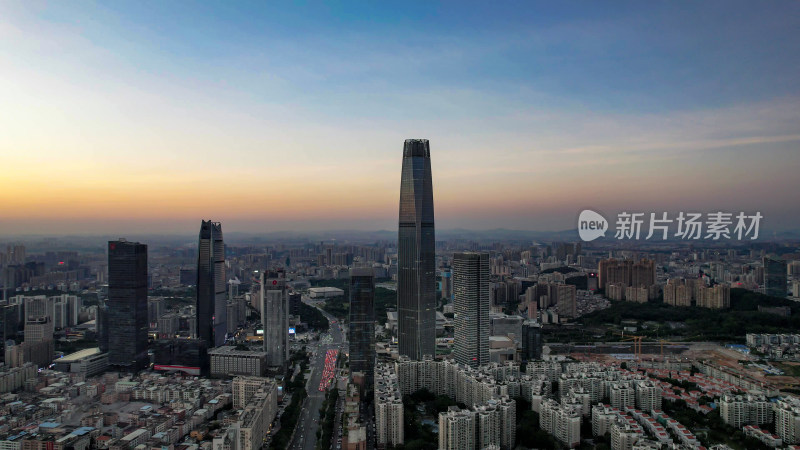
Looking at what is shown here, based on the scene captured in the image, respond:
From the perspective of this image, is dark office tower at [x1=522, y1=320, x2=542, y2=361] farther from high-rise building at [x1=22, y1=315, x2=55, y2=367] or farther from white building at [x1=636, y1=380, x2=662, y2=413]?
high-rise building at [x1=22, y1=315, x2=55, y2=367]

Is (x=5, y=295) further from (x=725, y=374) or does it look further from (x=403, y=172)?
(x=725, y=374)

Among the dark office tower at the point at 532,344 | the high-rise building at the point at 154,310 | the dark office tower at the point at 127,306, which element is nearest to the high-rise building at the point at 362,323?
the dark office tower at the point at 532,344

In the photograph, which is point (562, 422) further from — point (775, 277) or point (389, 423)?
point (775, 277)

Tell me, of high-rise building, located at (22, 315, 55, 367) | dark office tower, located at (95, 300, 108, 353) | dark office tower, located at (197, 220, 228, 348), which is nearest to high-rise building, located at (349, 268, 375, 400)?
dark office tower, located at (197, 220, 228, 348)

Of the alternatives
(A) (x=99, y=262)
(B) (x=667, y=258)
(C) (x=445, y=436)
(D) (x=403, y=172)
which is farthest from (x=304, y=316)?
(B) (x=667, y=258)

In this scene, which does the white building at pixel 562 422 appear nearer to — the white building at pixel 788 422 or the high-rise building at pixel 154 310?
the white building at pixel 788 422

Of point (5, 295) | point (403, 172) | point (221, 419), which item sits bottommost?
point (221, 419)

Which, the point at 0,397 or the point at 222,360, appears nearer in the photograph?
the point at 0,397
